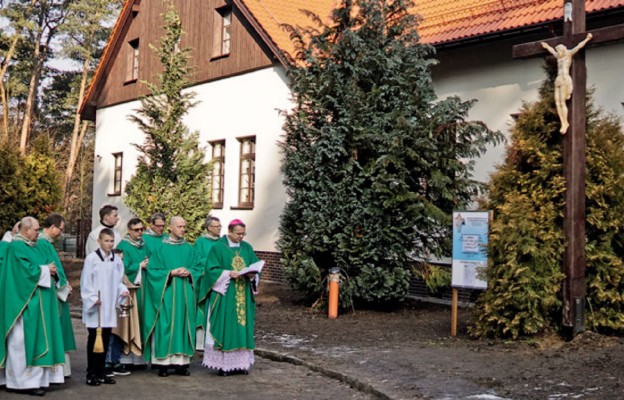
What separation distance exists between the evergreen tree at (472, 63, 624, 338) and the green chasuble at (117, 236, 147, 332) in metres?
4.58

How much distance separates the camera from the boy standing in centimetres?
948

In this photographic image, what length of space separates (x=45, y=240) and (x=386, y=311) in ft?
25.8

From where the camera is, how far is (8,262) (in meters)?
9.17

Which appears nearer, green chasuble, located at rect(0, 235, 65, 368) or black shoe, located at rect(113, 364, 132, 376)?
green chasuble, located at rect(0, 235, 65, 368)

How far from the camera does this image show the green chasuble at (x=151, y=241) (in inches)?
415

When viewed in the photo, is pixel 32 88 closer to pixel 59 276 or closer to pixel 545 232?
pixel 59 276

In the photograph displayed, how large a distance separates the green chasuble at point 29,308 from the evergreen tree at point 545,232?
5.64 meters

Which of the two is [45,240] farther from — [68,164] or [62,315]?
[68,164]

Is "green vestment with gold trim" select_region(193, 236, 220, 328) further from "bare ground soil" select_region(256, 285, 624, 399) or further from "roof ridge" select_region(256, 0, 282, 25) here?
"roof ridge" select_region(256, 0, 282, 25)

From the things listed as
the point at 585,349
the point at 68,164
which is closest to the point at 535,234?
the point at 585,349

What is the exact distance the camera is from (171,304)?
10328 mm

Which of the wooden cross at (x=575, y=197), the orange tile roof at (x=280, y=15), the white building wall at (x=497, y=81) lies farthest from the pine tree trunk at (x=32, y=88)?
the wooden cross at (x=575, y=197)

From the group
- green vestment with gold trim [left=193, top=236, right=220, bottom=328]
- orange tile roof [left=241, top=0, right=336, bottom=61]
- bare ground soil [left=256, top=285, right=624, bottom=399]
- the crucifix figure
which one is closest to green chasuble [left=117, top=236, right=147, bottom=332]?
green vestment with gold trim [left=193, top=236, right=220, bottom=328]

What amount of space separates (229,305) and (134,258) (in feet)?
4.31
